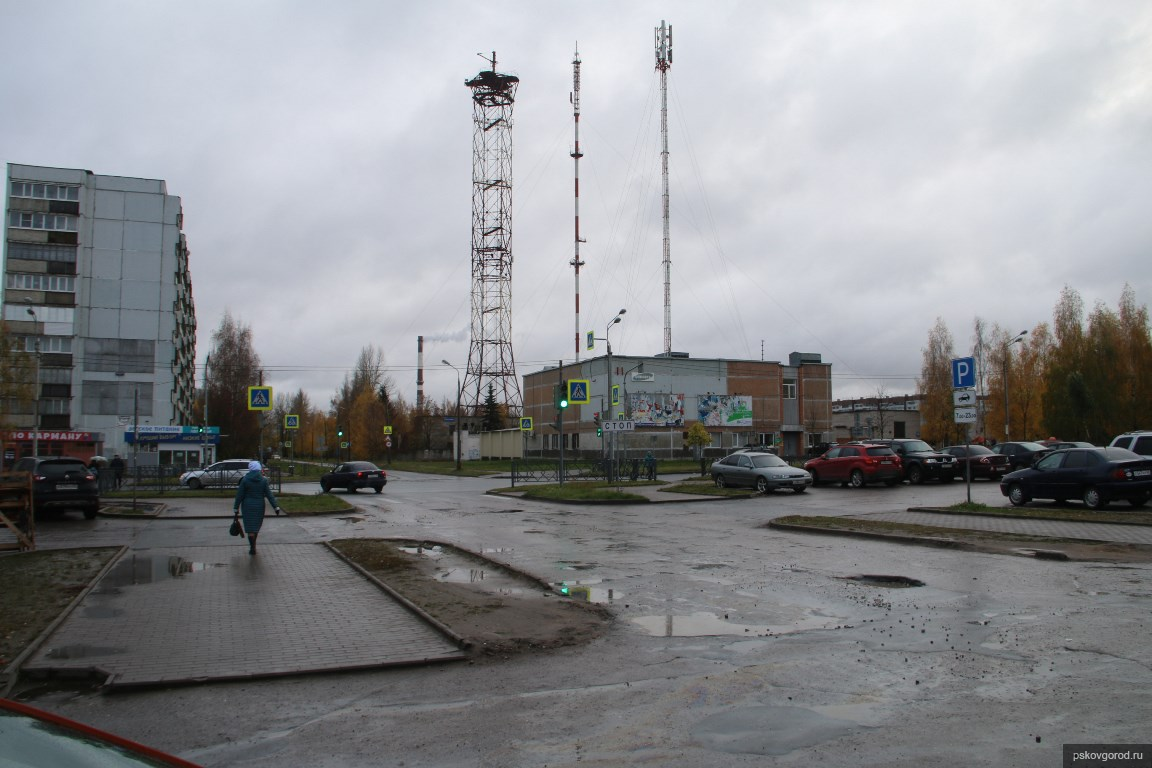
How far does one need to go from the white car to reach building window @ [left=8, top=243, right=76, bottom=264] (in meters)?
40.0

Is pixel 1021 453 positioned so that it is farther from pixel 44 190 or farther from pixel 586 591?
pixel 44 190

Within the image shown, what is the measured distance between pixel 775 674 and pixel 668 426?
5901cm

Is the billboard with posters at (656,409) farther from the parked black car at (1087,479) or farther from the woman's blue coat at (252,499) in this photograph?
the woman's blue coat at (252,499)

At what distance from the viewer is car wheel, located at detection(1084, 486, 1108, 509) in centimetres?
1855

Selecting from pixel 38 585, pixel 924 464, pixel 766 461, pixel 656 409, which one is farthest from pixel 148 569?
pixel 656 409

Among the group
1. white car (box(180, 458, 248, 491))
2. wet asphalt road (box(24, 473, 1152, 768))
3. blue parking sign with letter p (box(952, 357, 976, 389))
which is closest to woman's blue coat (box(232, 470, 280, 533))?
wet asphalt road (box(24, 473, 1152, 768))

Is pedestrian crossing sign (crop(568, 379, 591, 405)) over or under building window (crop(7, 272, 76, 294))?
under

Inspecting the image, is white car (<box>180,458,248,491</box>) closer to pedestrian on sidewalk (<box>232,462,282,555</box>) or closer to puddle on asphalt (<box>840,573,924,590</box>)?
pedestrian on sidewalk (<box>232,462,282,555</box>)

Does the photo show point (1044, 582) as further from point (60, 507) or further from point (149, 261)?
point (149, 261)

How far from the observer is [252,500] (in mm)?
14070

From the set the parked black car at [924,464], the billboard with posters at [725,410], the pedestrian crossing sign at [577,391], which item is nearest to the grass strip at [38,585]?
the pedestrian crossing sign at [577,391]

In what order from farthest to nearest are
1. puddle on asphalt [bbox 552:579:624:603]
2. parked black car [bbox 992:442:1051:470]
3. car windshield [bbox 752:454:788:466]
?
parked black car [bbox 992:442:1051:470] < car windshield [bbox 752:454:788:466] < puddle on asphalt [bbox 552:579:624:603]

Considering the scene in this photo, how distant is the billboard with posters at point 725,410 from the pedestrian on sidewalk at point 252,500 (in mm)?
54549

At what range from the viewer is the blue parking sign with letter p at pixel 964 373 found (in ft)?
60.5
